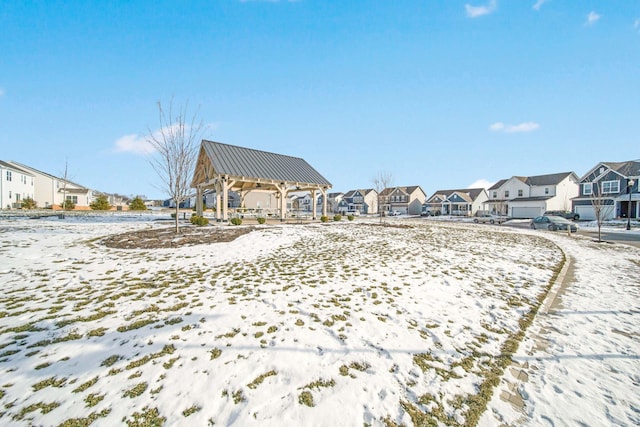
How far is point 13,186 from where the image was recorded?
109 feet

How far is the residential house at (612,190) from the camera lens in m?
30.0

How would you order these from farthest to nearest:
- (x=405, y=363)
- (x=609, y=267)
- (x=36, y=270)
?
(x=609, y=267)
(x=36, y=270)
(x=405, y=363)

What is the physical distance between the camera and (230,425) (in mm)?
2480

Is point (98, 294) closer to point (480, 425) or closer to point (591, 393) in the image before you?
point (480, 425)

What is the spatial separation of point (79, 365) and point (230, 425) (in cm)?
230

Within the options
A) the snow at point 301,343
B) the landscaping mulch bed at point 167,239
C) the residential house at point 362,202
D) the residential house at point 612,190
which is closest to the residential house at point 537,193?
the residential house at point 612,190

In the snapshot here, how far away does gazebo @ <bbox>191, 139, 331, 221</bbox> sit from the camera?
59.1 ft

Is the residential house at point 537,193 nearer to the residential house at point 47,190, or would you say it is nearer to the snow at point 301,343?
the snow at point 301,343

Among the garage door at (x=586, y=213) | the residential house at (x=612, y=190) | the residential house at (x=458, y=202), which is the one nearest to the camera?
the residential house at (x=612, y=190)

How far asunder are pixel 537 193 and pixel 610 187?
29.2ft

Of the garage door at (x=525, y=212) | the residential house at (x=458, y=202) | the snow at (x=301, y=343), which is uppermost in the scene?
the residential house at (x=458, y=202)

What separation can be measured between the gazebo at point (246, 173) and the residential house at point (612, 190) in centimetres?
3280

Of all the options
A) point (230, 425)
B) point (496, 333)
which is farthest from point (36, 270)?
point (496, 333)

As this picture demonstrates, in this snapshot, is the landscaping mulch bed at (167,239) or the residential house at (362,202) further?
the residential house at (362,202)
